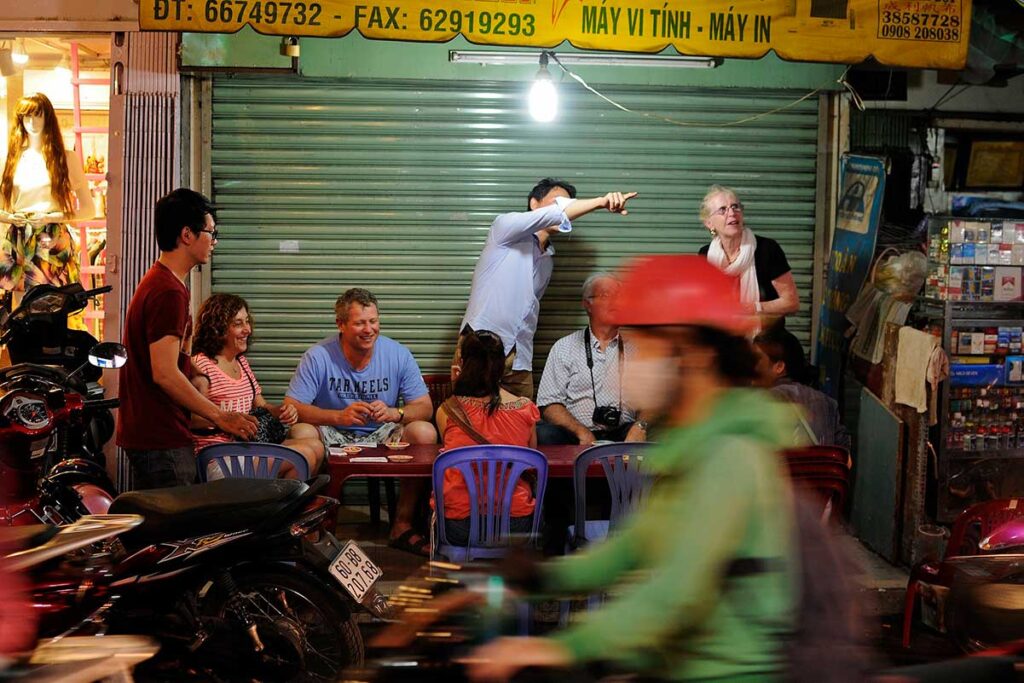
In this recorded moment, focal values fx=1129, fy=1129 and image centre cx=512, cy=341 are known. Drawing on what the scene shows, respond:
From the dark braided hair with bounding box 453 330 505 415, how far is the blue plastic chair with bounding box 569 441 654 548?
706 millimetres

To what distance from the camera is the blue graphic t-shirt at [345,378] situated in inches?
304

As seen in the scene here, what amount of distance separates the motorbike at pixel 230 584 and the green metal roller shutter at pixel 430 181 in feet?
12.7

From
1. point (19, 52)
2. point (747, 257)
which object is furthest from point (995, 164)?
point (19, 52)

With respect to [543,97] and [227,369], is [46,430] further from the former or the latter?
[543,97]

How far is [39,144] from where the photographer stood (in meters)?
8.64

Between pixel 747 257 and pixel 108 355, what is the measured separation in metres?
4.38

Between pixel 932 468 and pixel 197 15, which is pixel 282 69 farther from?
pixel 932 468

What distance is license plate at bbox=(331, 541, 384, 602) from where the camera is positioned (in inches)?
206

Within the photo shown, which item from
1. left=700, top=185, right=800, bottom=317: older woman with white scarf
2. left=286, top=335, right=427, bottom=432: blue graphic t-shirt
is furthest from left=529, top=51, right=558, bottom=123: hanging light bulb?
left=286, top=335, right=427, bottom=432: blue graphic t-shirt

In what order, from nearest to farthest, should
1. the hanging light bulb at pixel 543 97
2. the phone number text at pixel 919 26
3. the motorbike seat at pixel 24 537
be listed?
the motorbike seat at pixel 24 537
the phone number text at pixel 919 26
the hanging light bulb at pixel 543 97

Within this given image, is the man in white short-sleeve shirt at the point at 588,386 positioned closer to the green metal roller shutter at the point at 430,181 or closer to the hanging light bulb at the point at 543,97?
the green metal roller shutter at the point at 430,181

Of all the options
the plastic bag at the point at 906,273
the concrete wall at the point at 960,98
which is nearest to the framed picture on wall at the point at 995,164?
the concrete wall at the point at 960,98

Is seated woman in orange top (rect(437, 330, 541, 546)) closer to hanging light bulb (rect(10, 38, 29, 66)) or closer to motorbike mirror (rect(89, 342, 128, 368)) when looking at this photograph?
motorbike mirror (rect(89, 342, 128, 368))

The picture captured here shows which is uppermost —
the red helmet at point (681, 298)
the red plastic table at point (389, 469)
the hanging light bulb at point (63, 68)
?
the hanging light bulb at point (63, 68)
